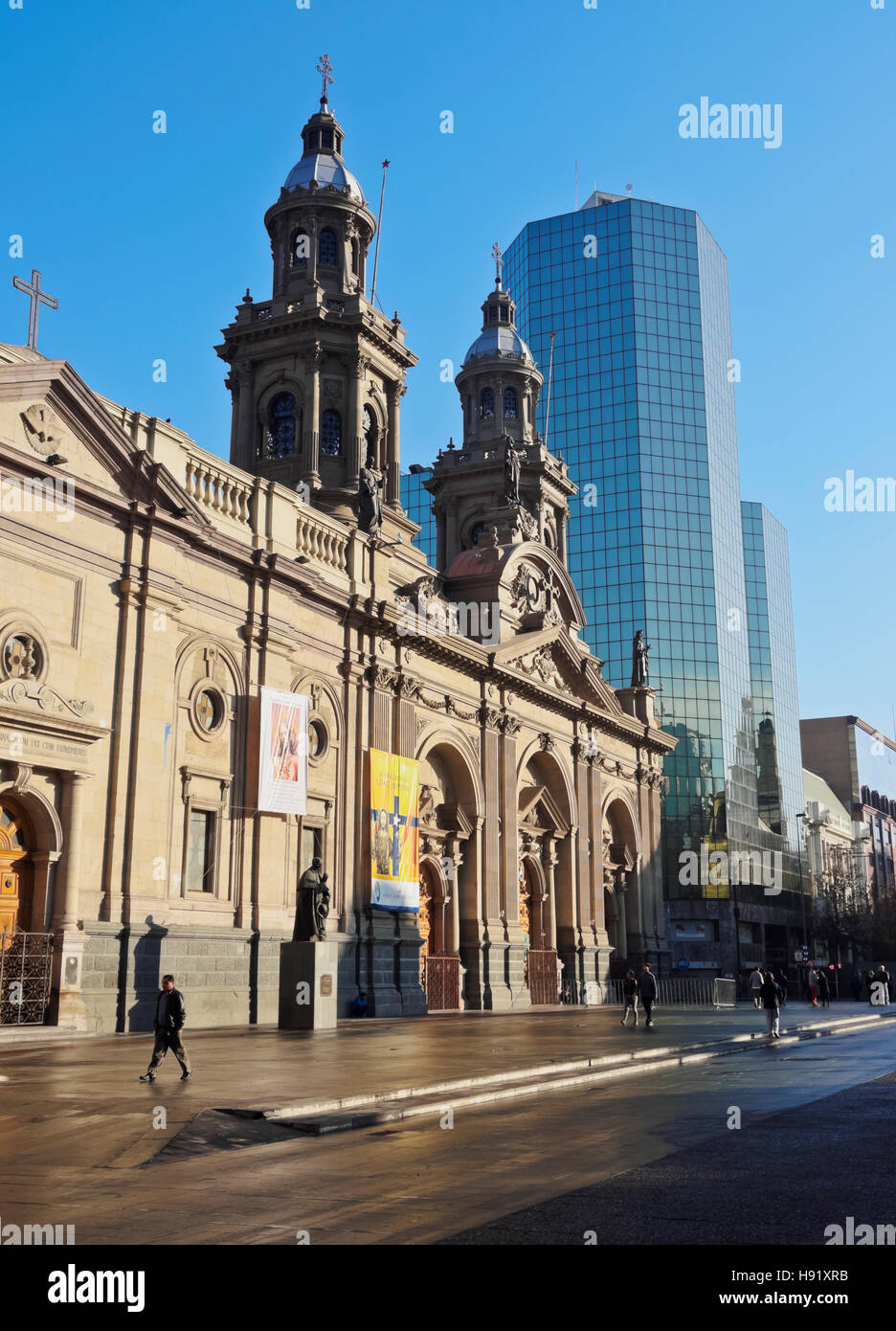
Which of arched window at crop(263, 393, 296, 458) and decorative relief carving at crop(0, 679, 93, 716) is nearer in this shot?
decorative relief carving at crop(0, 679, 93, 716)

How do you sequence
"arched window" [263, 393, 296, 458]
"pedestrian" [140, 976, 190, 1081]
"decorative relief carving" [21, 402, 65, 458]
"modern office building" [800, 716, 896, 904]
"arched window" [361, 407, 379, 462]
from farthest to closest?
1. "modern office building" [800, 716, 896, 904]
2. "arched window" [361, 407, 379, 462]
3. "arched window" [263, 393, 296, 458]
4. "decorative relief carving" [21, 402, 65, 458]
5. "pedestrian" [140, 976, 190, 1081]

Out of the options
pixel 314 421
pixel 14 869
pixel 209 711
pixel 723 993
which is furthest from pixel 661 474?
pixel 14 869

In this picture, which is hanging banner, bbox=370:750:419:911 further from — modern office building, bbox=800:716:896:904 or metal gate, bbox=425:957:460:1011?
modern office building, bbox=800:716:896:904

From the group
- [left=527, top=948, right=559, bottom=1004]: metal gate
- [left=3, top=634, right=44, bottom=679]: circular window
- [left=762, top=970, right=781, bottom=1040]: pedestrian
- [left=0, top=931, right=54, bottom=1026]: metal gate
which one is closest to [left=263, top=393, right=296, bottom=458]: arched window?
[left=527, top=948, right=559, bottom=1004]: metal gate

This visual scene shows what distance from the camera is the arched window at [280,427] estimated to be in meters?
54.7

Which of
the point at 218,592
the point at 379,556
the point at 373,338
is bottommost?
the point at 218,592

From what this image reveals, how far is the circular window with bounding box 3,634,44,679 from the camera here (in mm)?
27141

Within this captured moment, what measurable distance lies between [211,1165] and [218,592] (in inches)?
965

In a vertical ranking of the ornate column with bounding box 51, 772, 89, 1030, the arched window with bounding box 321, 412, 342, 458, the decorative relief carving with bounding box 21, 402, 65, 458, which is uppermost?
the arched window with bounding box 321, 412, 342, 458

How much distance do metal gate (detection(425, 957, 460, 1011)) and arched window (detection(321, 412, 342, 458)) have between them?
72.7 ft

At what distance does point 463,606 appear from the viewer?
52406 mm
